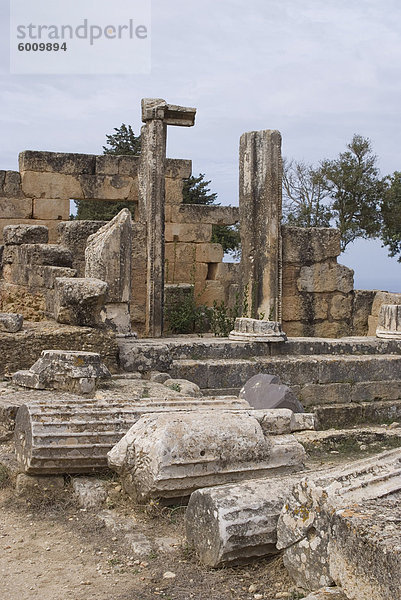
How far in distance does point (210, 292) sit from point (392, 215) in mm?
10127

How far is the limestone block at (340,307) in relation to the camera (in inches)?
517

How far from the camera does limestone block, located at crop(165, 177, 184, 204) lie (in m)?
14.9

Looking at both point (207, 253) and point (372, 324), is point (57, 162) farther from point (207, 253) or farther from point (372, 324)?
point (372, 324)

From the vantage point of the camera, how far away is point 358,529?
304cm

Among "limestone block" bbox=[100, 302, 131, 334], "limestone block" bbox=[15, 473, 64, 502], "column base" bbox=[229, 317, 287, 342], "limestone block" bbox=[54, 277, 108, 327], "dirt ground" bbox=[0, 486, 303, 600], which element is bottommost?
"dirt ground" bbox=[0, 486, 303, 600]

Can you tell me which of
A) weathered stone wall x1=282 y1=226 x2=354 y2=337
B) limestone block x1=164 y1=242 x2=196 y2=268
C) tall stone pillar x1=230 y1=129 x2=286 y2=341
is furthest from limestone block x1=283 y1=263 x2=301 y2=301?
limestone block x1=164 y1=242 x2=196 y2=268

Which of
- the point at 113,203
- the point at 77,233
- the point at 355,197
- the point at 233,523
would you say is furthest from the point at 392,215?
the point at 233,523

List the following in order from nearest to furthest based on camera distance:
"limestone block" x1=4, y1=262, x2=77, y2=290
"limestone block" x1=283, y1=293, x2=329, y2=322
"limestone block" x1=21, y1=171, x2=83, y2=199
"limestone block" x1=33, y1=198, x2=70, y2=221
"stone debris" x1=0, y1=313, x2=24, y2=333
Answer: "stone debris" x1=0, y1=313, x2=24, y2=333
"limestone block" x1=4, y1=262, x2=77, y2=290
"limestone block" x1=283, y1=293, x2=329, y2=322
"limestone block" x1=21, y1=171, x2=83, y2=199
"limestone block" x1=33, y1=198, x2=70, y2=221

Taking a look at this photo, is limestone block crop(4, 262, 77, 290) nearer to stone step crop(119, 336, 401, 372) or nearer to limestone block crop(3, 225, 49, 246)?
limestone block crop(3, 225, 49, 246)

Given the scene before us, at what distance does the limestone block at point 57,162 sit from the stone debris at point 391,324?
696 cm

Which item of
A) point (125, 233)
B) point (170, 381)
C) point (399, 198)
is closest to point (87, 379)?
point (170, 381)

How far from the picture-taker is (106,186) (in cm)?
1436

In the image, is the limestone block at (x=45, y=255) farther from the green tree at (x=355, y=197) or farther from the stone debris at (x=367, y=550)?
the green tree at (x=355, y=197)

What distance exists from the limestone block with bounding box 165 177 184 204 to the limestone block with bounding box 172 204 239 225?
109 mm
